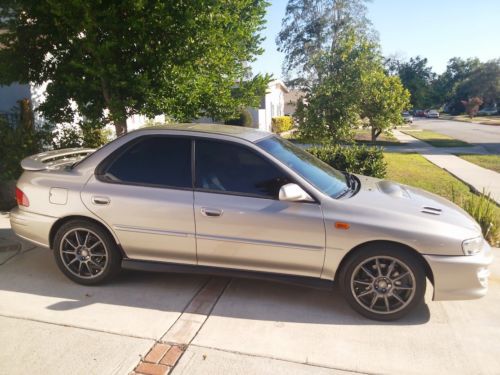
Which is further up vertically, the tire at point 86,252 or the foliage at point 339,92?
the foliage at point 339,92

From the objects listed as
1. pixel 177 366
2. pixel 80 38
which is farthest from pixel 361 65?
pixel 177 366

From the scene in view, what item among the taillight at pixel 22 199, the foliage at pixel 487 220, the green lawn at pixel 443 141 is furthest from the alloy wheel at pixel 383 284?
the green lawn at pixel 443 141

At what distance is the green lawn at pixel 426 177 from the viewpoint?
10.1 m

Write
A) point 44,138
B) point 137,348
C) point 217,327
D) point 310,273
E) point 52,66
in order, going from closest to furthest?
point 137,348
point 217,327
point 310,273
point 52,66
point 44,138

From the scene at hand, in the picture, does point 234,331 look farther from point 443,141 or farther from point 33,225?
point 443,141

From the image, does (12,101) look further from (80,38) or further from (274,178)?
(274,178)

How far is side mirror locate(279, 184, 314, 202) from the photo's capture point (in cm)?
352

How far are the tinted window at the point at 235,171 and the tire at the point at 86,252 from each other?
3.60 feet

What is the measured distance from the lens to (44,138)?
726 centimetres

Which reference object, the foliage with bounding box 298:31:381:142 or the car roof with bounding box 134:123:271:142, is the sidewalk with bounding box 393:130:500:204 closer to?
the foliage with bounding box 298:31:381:142

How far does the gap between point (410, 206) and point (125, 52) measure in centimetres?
451

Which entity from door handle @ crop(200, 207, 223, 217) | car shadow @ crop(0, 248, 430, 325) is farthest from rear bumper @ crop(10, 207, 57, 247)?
door handle @ crop(200, 207, 223, 217)

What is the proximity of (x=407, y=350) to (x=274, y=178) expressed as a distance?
174 centimetres

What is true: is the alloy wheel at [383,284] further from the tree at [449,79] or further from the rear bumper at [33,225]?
the tree at [449,79]
